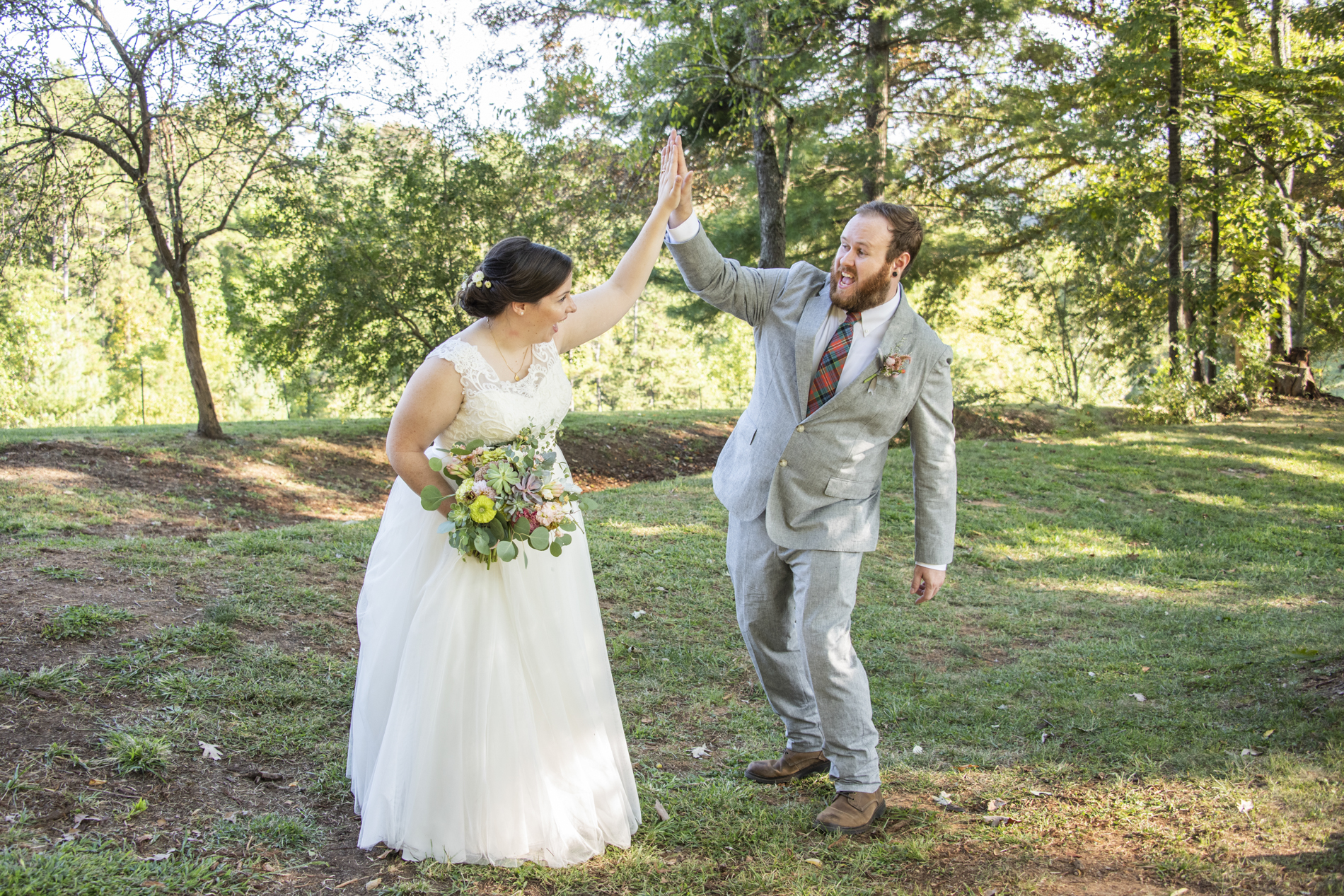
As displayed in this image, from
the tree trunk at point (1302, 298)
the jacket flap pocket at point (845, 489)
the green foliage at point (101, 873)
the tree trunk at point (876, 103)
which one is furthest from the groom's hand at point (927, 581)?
the tree trunk at point (1302, 298)

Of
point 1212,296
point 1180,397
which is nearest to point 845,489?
point 1180,397

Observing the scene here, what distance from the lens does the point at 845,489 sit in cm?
361

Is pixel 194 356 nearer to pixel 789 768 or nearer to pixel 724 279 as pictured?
pixel 724 279

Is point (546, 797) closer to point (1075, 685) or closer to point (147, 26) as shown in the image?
point (1075, 685)

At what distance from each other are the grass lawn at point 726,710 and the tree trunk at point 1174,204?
26.3 ft

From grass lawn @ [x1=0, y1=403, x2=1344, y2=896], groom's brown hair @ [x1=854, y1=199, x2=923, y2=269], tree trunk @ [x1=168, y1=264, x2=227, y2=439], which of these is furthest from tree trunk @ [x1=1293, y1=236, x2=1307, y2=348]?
tree trunk @ [x1=168, y1=264, x2=227, y2=439]

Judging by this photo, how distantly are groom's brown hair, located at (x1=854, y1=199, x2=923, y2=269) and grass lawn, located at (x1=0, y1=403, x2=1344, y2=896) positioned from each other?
223cm

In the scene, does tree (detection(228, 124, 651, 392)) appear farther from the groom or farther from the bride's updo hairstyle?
the bride's updo hairstyle

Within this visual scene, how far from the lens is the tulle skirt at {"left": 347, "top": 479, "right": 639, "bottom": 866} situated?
3223mm

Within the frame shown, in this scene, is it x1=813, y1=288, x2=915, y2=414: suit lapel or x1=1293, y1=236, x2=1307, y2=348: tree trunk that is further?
x1=1293, y1=236, x2=1307, y2=348: tree trunk

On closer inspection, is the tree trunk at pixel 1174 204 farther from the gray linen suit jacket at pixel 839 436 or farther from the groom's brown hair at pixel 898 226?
the gray linen suit jacket at pixel 839 436

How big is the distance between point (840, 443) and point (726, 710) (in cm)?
203

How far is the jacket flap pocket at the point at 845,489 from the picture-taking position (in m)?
3.59

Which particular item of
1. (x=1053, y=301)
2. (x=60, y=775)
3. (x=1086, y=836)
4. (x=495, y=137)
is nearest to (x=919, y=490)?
(x=1086, y=836)
